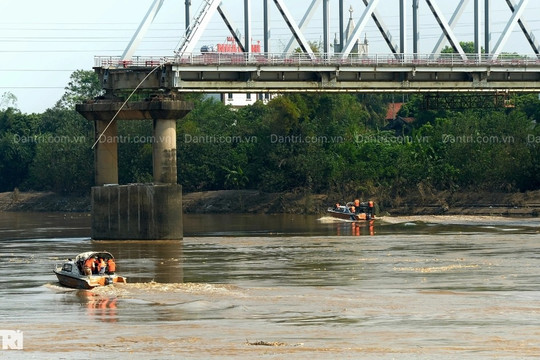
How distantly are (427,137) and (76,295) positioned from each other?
7614cm

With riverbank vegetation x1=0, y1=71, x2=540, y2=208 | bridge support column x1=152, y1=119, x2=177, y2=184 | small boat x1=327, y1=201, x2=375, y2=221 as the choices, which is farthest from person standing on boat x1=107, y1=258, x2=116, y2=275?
riverbank vegetation x1=0, y1=71, x2=540, y2=208

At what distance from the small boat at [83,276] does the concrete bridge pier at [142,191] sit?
24036 millimetres

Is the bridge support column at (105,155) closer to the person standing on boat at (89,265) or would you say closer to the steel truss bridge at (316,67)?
the steel truss bridge at (316,67)

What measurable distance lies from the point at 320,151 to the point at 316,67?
135 ft

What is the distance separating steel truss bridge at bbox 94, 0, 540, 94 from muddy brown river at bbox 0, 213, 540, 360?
10544mm

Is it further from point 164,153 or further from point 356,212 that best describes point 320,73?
point 356,212

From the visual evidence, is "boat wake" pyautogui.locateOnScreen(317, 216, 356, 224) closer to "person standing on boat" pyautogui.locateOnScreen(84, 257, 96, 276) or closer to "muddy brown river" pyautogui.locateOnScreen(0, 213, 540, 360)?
"muddy brown river" pyautogui.locateOnScreen(0, 213, 540, 360)

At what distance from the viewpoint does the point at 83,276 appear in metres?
47.7

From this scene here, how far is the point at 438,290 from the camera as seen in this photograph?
45906 millimetres

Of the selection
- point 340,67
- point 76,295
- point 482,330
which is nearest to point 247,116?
point 340,67

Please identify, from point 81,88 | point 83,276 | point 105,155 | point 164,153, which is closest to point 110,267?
point 83,276

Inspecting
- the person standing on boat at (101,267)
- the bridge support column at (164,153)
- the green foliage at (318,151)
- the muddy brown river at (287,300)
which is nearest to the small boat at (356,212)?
the green foliage at (318,151)

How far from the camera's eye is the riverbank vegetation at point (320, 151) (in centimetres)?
10819

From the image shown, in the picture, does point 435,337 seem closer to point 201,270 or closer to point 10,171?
point 201,270
